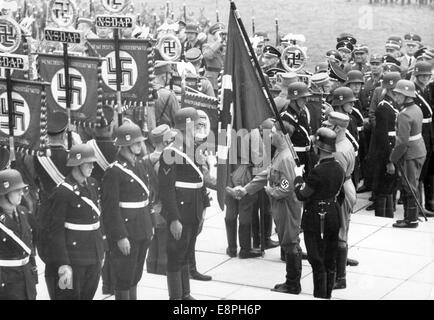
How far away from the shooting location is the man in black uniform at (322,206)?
11367 millimetres

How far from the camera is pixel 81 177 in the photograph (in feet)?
33.7

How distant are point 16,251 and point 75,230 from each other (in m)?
0.72

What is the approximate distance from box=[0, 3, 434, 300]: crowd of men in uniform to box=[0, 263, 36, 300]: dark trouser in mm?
11

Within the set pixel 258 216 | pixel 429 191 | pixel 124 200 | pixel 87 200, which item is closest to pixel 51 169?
pixel 124 200

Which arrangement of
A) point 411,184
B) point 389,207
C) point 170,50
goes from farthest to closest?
point 389,207
point 411,184
point 170,50

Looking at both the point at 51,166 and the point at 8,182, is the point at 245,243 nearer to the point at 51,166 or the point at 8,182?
the point at 51,166

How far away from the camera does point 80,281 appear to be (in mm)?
10523

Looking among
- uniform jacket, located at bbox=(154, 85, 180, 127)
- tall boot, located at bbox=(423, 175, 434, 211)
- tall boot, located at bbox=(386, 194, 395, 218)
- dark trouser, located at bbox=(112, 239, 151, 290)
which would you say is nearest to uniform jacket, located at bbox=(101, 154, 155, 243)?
dark trouser, located at bbox=(112, 239, 151, 290)

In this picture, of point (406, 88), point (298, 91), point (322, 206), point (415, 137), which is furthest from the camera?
point (415, 137)

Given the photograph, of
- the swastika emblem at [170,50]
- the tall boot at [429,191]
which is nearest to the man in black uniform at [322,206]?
the swastika emblem at [170,50]

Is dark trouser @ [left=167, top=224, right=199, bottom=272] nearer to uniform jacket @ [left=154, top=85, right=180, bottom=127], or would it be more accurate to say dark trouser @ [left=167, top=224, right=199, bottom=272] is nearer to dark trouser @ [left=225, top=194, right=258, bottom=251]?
dark trouser @ [left=225, top=194, right=258, bottom=251]

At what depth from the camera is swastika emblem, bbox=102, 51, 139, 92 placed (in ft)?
41.0

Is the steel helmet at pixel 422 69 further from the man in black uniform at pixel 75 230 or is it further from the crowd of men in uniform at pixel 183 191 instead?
the man in black uniform at pixel 75 230
